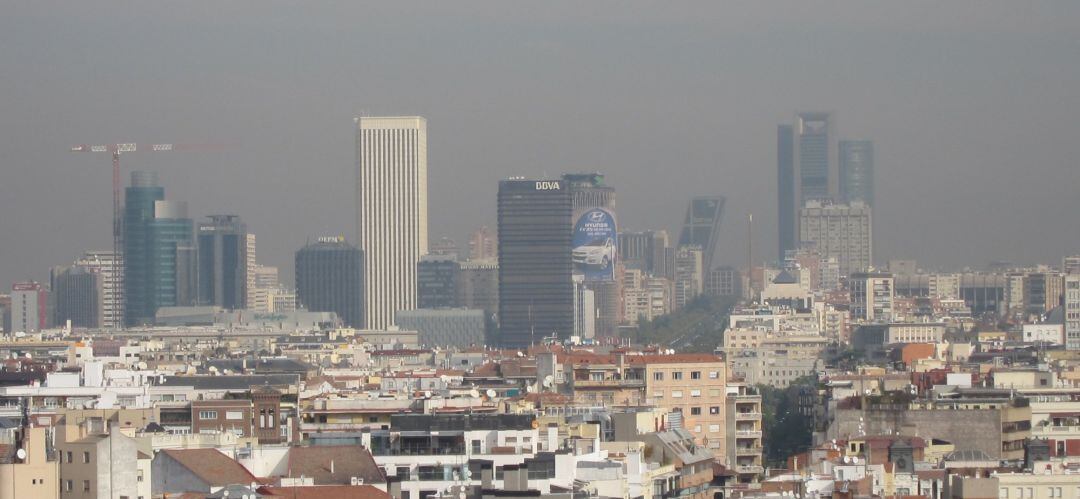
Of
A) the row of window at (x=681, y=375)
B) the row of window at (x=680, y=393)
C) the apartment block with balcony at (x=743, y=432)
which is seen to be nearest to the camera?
the apartment block with balcony at (x=743, y=432)

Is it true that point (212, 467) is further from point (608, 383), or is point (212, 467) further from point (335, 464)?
point (608, 383)

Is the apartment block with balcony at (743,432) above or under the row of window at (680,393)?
under

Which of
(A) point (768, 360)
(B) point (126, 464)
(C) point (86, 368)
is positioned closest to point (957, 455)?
(B) point (126, 464)

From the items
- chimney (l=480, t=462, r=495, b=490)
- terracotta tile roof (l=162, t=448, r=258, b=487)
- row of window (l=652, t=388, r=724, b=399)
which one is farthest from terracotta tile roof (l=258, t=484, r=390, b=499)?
row of window (l=652, t=388, r=724, b=399)

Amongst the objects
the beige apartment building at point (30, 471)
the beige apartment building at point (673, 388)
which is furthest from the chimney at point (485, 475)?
the beige apartment building at point (673, 388)

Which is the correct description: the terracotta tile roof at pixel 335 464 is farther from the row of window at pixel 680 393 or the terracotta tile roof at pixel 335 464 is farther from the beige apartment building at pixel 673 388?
the row of window at pixel 680 393
